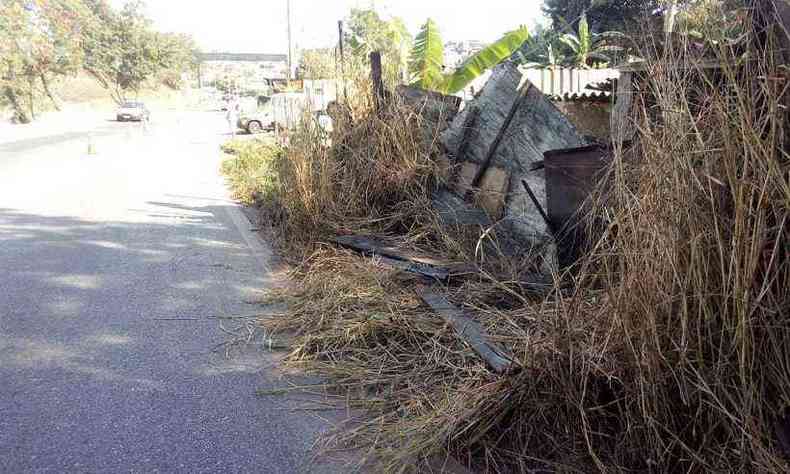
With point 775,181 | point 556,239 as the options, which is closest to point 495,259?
point 556,239

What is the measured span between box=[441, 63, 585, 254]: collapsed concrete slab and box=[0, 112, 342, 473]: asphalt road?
2657 mm

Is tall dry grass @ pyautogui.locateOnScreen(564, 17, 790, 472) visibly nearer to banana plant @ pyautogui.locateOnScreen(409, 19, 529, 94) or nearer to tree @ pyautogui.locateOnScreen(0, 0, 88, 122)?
banana plant @ pyautogui.locateOnScreen(409, 19, 529, 94)

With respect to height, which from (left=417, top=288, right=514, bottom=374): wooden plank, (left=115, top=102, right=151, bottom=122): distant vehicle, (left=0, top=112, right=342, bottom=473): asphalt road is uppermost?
(left=115, top=102, right=151, bottom=122): distant vehicle

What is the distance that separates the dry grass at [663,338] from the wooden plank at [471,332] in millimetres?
84

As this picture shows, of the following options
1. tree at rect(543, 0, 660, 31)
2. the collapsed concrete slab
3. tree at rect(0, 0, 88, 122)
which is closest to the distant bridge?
tree at rect(0, 0, 88, 122)

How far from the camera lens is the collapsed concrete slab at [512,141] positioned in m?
7.21

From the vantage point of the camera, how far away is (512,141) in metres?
7.80

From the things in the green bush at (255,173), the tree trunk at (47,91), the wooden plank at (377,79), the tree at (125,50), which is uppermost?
the tree at (125,50)

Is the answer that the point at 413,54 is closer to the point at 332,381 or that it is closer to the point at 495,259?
the point at 495,259

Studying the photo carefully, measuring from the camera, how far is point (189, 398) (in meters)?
4.57

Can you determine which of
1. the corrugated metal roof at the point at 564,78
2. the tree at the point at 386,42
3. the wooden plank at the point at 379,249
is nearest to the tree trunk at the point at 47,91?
the tree at the point at 386,42

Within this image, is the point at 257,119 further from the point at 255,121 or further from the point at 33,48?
the point at 33,48

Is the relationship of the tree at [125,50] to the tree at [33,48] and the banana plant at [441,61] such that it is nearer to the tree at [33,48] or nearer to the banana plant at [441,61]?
the tree at [33,48]

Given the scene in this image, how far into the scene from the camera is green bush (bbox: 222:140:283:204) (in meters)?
12.2
